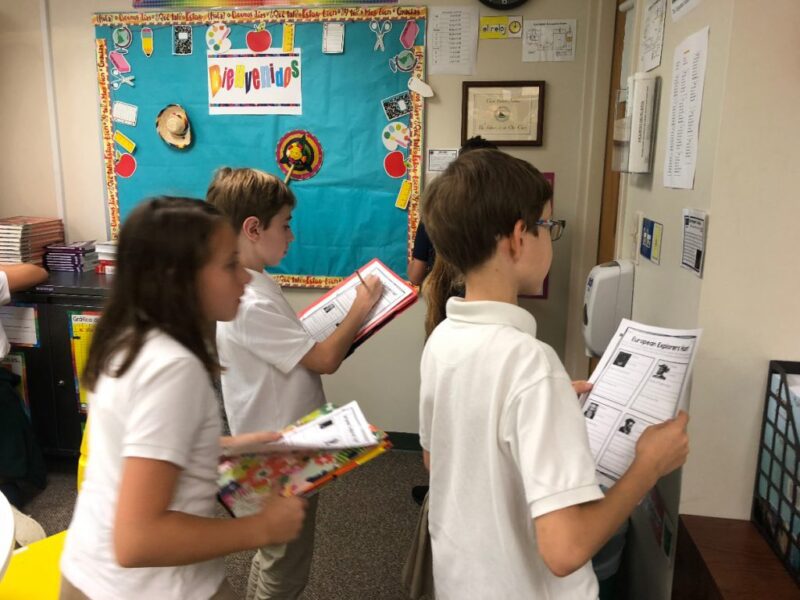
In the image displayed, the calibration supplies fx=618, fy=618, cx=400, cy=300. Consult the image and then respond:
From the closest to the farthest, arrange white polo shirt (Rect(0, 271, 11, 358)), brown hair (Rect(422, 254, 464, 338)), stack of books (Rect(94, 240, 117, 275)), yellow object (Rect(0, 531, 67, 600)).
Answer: yellow object (Rect(0, 531, 67, 600)) < brown hair (Rect(422, 254, 464, 338)) < white polo shirt (Rect(0, 271, 11, 358)) < stack of books (Rect(94, 240, 117, 275))

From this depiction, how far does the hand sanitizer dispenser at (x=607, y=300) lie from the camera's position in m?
1.85

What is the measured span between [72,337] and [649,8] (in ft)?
8.56

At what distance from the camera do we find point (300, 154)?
2910 mm

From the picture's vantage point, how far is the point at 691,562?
4.09ft

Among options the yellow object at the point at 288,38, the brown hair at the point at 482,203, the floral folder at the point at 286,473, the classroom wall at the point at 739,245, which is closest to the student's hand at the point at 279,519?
the floral folder at the point at 286,473

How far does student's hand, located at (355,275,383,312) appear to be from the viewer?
1619 millimetres

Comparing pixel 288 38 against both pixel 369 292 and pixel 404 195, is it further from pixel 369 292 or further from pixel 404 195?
pixel 369 292

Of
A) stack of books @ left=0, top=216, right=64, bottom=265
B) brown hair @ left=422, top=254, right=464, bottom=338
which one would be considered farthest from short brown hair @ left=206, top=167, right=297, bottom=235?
stack of books @ left=0, top=216, right=64, bottom=265

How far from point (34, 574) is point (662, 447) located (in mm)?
1378

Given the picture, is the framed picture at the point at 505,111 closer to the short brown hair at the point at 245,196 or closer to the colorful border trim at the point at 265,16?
the colorful border trim at the point at 265,16

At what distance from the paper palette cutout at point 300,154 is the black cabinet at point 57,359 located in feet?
3.24

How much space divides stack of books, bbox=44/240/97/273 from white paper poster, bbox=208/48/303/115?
0.96 metres

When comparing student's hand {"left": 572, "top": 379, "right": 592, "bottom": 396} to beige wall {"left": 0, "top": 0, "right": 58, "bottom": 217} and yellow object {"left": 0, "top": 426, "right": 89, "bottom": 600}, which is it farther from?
beige wall {"left": 0, "top": 0, "right": 58, "bottom": 217}

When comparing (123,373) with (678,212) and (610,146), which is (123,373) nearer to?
(678,212)
